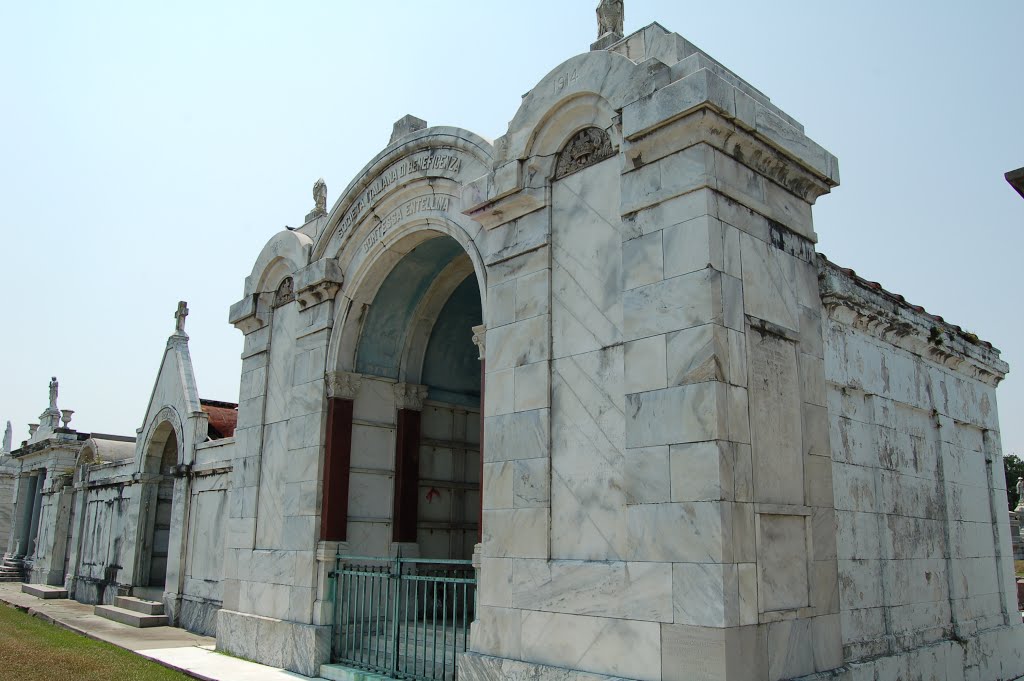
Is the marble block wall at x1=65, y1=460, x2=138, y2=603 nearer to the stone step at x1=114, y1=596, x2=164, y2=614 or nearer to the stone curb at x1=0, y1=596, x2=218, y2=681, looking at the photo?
the stone step at x1=114, y1=596, x2=164, y2=614

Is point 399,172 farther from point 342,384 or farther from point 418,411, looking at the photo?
point 418,411

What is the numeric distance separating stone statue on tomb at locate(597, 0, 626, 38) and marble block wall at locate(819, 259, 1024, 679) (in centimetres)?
315

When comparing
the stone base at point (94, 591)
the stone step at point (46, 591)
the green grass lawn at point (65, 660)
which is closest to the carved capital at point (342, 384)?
the green grass lawn at point (65, 660)

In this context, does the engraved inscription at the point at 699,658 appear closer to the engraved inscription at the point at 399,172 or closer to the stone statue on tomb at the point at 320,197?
the engraved inscription at the point at 399,172

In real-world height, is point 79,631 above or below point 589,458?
below

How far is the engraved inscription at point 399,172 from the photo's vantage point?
9747 millimetres

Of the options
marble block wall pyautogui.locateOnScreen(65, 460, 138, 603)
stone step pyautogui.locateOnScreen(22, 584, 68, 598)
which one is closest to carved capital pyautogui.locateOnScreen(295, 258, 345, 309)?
marble block wall pyautogui.locateOnScreen(65, 460, 138, 603)

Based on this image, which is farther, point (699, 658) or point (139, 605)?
point (139, 605)

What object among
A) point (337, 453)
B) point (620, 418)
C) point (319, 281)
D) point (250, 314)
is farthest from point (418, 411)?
point (620, 418)

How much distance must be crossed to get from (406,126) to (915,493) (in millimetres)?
7568

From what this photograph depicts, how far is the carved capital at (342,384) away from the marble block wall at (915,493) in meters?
6.03

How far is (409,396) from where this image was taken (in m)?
11.6

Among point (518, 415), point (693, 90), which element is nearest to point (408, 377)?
point (518, 415)

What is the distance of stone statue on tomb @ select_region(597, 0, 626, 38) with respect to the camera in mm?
8211
